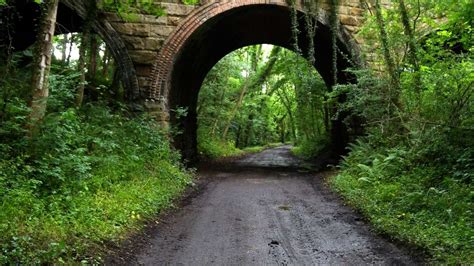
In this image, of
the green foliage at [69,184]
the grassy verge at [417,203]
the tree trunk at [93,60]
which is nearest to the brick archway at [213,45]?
the green foliage at [69,184]

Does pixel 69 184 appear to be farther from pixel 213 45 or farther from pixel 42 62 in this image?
pixel 213 45

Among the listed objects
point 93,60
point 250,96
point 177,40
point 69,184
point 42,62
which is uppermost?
point 250,96

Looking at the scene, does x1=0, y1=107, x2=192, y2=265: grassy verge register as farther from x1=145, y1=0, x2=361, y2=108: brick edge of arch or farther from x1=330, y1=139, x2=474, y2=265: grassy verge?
x1=330, y1=139, x2=474, y2=265: grassy verge

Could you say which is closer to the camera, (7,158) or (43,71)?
(7,158)

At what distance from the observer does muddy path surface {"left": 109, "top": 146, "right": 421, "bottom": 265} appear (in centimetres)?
529

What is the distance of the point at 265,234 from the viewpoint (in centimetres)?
635

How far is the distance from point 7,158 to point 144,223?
7.50 feet

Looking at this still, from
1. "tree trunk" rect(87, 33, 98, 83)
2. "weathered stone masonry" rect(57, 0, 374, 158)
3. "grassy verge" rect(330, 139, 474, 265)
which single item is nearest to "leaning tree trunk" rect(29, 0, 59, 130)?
"weathered stone masonry" rect(57, 0, 374, 158)

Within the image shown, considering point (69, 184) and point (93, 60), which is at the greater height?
point (93, 60)

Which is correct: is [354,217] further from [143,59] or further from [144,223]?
[143,59]

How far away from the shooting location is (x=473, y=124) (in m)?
7.59

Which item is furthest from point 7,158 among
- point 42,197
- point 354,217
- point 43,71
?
point 354,217

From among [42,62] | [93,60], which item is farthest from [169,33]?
[42,62]

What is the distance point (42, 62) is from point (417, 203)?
21.9 feet
